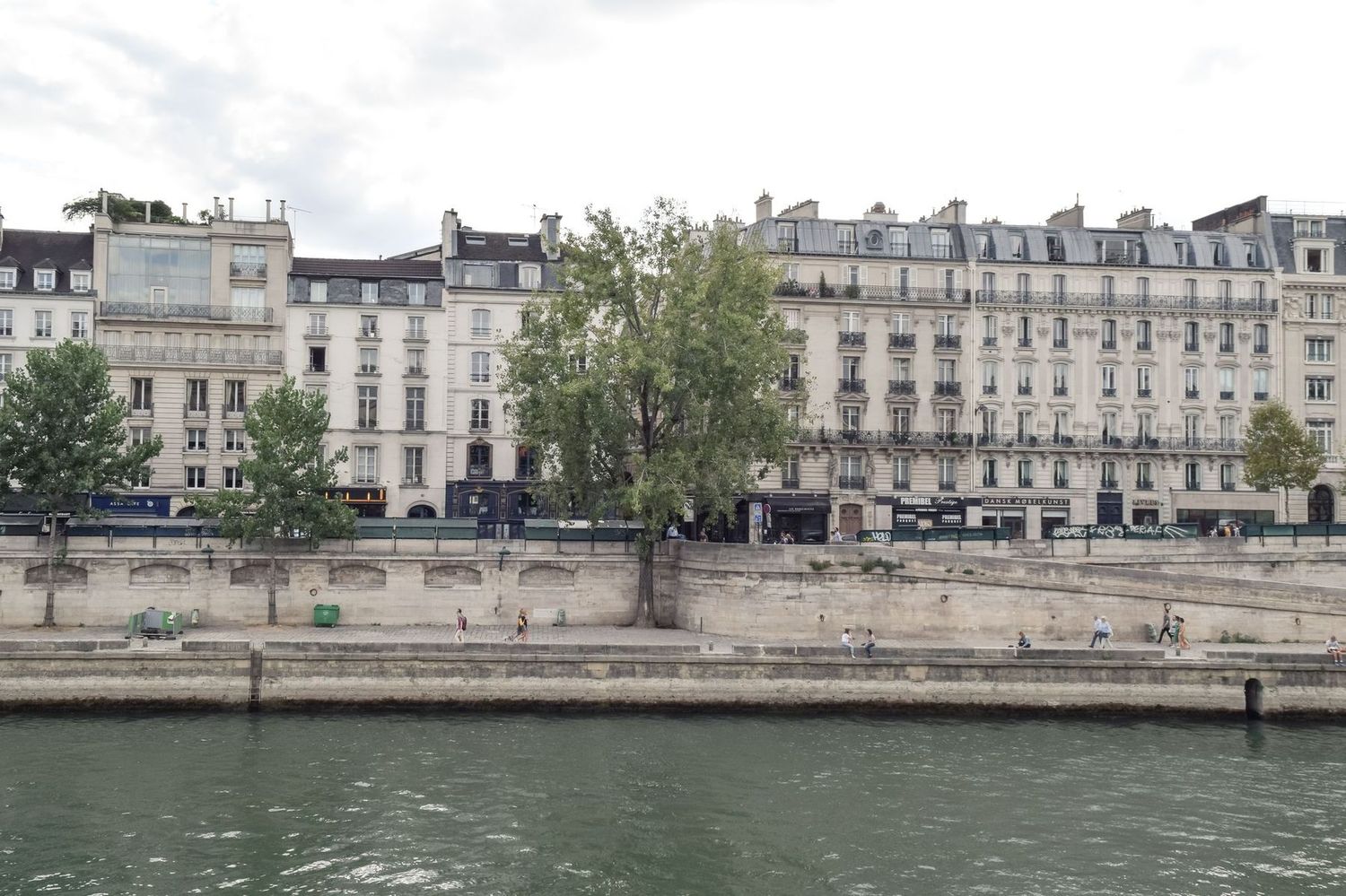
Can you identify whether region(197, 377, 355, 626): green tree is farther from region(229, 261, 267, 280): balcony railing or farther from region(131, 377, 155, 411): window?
region(229, 261, 267, 280): balcony railing

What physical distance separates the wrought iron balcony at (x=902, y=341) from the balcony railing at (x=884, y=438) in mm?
4048

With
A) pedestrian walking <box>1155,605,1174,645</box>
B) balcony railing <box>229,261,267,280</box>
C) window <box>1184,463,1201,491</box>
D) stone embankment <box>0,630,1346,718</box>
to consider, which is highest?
balcony railing <box>229,261,267,280</box>

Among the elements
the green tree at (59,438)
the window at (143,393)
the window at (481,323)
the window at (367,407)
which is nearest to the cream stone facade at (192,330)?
the window at (143,393)

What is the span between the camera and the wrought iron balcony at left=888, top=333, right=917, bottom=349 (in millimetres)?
54594

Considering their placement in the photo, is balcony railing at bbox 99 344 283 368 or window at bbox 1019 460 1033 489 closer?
balcony railing at bbox 99 344 283 368

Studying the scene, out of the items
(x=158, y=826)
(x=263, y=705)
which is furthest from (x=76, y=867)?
(x=263, y=705)

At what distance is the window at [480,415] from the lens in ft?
175

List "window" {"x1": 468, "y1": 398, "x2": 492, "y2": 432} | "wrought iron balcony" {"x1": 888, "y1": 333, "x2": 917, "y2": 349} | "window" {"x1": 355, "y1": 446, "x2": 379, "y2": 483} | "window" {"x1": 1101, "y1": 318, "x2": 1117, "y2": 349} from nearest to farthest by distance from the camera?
1. "window" {"x1": 355, "y1": 446, "x2": 379, "y2": 483}
2. "window" {"x1": 468, "y1": 398, "x2": 492, "y2": 432}
3. "wrought iron balcony" {"x1": 888, "y1": 333, "x2": 917, "y2": 349}
4. "window" {"x1": 1101, "y1": 318, "x2": 1117, "y2": 349}

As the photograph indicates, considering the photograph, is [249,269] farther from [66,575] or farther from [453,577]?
[453,577]

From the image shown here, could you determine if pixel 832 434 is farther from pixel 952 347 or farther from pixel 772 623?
pixel 772 623

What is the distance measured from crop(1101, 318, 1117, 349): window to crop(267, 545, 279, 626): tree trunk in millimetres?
38869

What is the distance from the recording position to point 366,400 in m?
52.8

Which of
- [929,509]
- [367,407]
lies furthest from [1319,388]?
[367,407]

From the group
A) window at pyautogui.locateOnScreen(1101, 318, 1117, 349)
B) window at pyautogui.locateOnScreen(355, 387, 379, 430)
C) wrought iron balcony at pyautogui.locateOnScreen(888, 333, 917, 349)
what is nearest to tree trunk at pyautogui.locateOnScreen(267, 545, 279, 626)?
window at pyautogui.locateOnScreen(355, 387, 379, 430)
